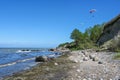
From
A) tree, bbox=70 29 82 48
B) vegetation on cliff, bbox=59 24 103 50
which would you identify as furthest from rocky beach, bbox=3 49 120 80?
tree, bbox=70 29 82 48

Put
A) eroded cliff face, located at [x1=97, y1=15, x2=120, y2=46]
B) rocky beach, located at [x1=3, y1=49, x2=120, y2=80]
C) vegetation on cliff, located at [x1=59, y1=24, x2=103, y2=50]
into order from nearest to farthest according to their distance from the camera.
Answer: rocky beach, located at [x1=3, y1=49, x2=120, y2=80], eroded cliff face, located at [x1=97, y1=15, x2=120, y2=46], vegetation on cliff, located at [x1=59, y1=24, x2=103, y2=50]

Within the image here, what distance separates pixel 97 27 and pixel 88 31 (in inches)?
347

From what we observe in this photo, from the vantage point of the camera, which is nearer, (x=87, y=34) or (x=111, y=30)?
(x=111, y=30)

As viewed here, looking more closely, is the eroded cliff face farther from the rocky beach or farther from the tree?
the tree

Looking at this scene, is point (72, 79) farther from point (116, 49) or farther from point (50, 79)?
point (116, 49)

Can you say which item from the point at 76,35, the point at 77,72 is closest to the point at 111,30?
the point at 77,72

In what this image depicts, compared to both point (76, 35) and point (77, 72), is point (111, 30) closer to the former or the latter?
point (77, 72)

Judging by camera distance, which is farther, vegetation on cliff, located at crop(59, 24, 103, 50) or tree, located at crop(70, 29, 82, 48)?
tree, located at crop(70, 29, 82, 48)

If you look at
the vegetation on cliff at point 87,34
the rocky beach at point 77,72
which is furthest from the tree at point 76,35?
the rocky beach at point 77,72

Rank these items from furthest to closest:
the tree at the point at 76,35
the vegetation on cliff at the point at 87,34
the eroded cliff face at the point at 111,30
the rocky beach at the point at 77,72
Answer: the tree at the point at 76,35 < the vegetation on cliff at the point at 87,34 < the eroded cliff face at the point at 111,30 < the rocky beach at the point at 77,72

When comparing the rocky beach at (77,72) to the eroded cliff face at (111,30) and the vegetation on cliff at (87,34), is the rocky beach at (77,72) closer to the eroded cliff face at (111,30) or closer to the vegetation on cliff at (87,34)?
the eroded cliff face at (111,30)

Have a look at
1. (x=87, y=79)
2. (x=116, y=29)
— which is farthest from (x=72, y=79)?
(x=116, y=29)

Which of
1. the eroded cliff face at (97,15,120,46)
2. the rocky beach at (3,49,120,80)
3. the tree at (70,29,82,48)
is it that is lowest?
the rocky beach at (3,49,120,80)

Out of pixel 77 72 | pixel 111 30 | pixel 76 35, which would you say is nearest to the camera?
pixel 77 72
